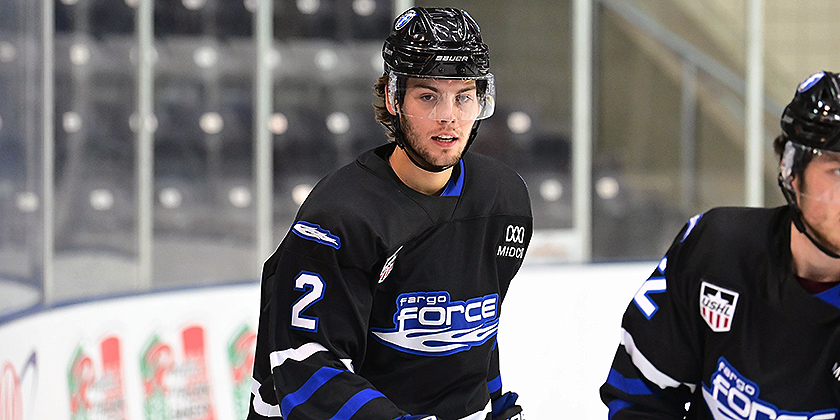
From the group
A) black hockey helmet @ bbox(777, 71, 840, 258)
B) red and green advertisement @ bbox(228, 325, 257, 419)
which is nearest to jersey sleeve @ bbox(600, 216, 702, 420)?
black hockey helmet @ bbox(777, 71, 840, 258)

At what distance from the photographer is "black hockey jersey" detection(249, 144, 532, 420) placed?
142cm

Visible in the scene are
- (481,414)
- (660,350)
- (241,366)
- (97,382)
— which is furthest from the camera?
(241,366)

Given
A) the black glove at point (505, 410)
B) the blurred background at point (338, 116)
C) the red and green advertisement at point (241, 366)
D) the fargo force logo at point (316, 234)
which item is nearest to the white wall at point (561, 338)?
the blurred background at point (338, 116)

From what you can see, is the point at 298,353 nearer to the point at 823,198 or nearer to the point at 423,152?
the point at 423,152

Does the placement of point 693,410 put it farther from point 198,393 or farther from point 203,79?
point 203,79

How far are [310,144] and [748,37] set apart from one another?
212 centimetres

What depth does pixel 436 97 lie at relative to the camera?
1557 mm

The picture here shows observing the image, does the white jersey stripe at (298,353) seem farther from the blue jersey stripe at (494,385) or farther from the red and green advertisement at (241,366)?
the red and green advertisement at (241,366)

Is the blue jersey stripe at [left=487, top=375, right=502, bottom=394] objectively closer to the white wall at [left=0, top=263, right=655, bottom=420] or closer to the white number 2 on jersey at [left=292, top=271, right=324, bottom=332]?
the white number 2 on jersey at [left=292, top=271, right=324, bottom=332]

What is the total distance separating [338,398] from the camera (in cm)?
138

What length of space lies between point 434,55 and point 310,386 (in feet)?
1.67

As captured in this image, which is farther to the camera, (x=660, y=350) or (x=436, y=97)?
(x=436, y=97)

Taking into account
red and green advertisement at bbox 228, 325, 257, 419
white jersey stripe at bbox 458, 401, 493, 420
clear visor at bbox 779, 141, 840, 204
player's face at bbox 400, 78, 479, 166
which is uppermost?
player's face at bbox 400, 78, 479, 166

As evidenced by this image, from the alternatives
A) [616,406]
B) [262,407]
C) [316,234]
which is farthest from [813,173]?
[262,407]
